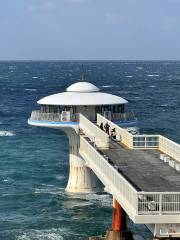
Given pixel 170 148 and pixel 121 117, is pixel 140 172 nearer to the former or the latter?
pixel 170 148

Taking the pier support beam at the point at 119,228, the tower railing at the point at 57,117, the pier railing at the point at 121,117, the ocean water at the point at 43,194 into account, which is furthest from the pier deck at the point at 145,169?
the pier railing at the point at 121,117

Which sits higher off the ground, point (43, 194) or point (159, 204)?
point (159, 204)

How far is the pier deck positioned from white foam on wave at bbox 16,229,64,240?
7.24 metres

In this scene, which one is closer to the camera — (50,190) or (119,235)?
(119,235)

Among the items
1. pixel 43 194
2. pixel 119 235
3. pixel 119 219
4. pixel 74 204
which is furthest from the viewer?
pixel 43 194

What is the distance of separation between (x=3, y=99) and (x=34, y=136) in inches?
2792

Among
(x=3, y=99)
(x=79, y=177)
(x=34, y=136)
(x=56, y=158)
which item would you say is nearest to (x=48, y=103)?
(x=79, y=177)

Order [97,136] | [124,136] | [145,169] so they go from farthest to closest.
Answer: [124,136] < [97,136] < [145,169]

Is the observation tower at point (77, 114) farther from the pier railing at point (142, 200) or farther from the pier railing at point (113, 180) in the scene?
the pier railing at point (142, 200)

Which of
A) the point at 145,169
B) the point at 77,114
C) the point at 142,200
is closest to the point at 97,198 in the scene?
the point at 77,114

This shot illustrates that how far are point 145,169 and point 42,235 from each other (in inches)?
496

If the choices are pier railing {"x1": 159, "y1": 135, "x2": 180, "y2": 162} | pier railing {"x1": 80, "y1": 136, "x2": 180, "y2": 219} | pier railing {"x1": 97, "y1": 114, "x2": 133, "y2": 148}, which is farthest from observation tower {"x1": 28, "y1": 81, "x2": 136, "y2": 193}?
pier railing {"x1": 80, "y1": 136, "x2": 180, "y2": 219}

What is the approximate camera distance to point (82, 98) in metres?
50.7

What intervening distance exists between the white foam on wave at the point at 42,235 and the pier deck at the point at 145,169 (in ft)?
23.7
